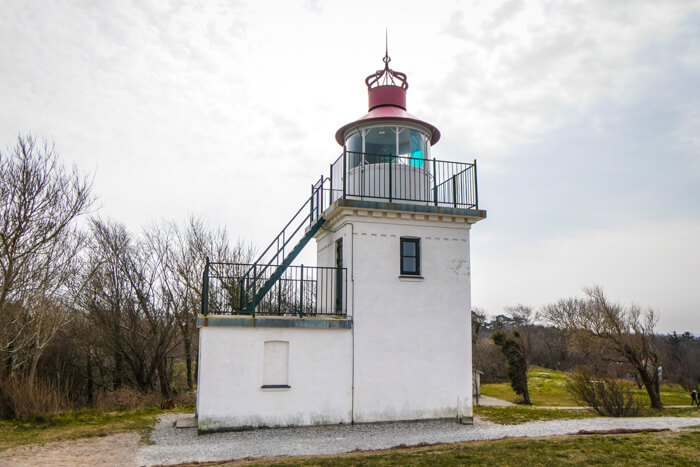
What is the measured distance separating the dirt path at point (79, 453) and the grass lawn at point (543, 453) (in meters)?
2.46

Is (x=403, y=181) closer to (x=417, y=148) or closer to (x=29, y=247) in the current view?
(x=417, y=148)

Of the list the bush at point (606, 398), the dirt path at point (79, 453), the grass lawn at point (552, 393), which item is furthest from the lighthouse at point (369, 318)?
the grass lawn at point (552, 393)

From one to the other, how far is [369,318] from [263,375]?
289cm

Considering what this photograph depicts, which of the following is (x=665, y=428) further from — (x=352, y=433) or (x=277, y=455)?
(x=277, y=455)

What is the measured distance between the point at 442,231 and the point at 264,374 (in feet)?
19.0

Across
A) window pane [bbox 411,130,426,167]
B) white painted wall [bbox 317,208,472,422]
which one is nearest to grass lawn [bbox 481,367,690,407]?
white painted wall [bbox 317,208,472,422]

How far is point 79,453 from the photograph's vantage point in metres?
9.84

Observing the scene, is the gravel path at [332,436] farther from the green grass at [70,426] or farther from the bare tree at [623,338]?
the bare tree at [623,338]

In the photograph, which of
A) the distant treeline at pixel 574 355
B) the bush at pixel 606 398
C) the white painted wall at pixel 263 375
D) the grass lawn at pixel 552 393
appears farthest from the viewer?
the grass lawn at pixel 552 393

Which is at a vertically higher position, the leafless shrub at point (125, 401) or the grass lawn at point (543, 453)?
the grass lawn at point (543, 453)

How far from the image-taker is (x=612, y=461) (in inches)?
342

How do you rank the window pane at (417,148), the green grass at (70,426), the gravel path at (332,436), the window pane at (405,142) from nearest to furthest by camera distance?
the gravel path at (332,436)
the green grass at (70,426)
the window pane at (405,142)
the window pane at (417,148)

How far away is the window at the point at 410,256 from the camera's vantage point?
44.3ft

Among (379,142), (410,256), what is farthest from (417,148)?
(410,256)
